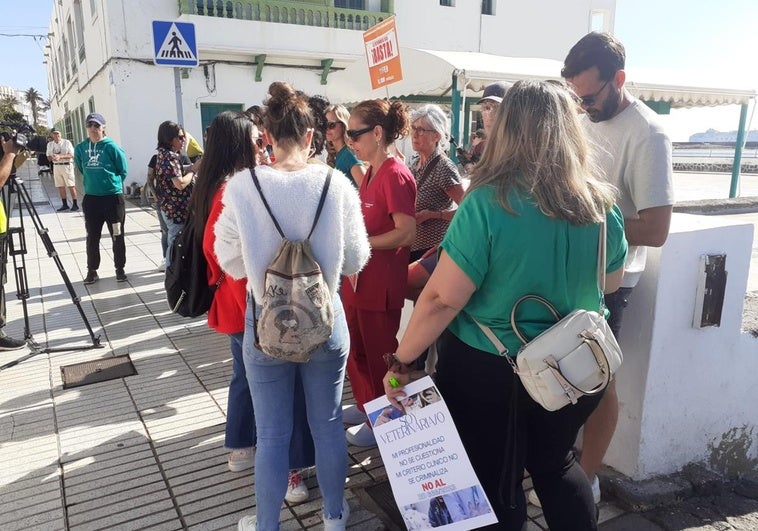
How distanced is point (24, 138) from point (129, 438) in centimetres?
233

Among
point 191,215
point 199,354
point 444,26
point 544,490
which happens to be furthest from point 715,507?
point 444,26

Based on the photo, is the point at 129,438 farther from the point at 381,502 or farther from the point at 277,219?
the point at 277,219

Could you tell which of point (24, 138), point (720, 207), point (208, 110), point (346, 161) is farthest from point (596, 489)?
point (208, 110)

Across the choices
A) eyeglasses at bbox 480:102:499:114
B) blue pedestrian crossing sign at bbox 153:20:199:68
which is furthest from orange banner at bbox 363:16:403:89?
eyeglasses at bbox 480:102:499:114

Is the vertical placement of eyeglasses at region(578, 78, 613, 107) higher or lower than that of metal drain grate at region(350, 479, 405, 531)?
higher

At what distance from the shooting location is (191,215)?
2488 millimetres

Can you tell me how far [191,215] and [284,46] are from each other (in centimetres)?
1333

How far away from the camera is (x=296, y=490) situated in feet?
8.28

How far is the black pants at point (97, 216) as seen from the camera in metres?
6.09

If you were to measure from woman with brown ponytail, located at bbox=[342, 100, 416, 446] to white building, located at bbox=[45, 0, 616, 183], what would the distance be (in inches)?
400

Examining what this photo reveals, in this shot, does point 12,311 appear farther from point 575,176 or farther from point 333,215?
point 575,176

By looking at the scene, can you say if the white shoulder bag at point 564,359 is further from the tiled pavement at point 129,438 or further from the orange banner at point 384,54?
the orange banner at point 384,54

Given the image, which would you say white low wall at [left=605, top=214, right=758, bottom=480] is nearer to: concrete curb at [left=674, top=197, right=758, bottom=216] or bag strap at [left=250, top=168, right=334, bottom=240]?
bag strap at [left=250, top=168, right=334, bottom=240]

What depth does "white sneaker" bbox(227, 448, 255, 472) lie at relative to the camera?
274 centimetres
